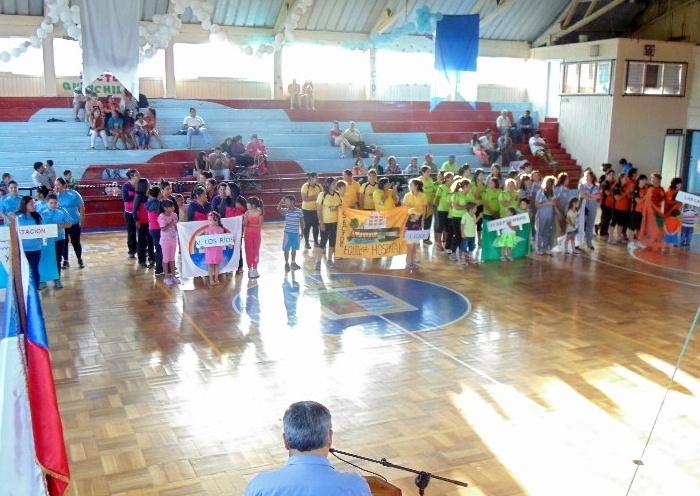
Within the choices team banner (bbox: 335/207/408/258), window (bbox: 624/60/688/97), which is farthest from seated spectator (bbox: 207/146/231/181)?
window (bbox: 624/60/688/97)

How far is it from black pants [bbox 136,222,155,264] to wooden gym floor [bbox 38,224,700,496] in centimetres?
44

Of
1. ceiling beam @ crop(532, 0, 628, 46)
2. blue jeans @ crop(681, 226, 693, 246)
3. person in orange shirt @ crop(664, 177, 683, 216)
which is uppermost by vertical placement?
ceiling beam @ crop(532, 0, 628, 46)

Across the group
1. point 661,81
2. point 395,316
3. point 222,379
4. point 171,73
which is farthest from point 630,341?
point 171,73

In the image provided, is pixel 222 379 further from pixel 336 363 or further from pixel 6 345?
pixel 6 345

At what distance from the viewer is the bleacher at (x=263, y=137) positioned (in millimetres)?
17922

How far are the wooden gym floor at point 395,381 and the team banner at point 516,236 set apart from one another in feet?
4.15

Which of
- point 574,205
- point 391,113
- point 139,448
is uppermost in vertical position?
point 391,113

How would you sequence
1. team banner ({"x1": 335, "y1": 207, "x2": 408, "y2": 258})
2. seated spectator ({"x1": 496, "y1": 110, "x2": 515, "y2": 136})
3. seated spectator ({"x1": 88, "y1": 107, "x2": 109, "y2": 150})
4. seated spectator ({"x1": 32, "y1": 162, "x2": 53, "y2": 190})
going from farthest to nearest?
seated spectator ({"x1": 496, "y1": 110, "x2": 515, "y2": 136})
seated spectator ({"x1": 88, "y1": 107, "x2": 109, "y2": 150})
seated spectator ({"x1": 32, "y1": 162, "x2": 53, "y2": 190})
team banner ({"x1": 335, "y1": 207, "x2": 408, "y2": 258})

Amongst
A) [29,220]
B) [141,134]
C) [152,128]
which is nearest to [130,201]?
[29,220]

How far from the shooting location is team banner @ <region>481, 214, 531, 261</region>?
1261cm

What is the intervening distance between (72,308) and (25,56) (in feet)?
52.1

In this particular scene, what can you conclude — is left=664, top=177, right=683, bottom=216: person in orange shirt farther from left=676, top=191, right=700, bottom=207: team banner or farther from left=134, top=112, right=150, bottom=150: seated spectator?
left=134, top=112, right=150, bottom=150: seated spectator

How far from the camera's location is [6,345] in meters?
3.30

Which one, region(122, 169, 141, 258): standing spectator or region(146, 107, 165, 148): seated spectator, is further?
region(146, 107, 165, 148): seated spectator
